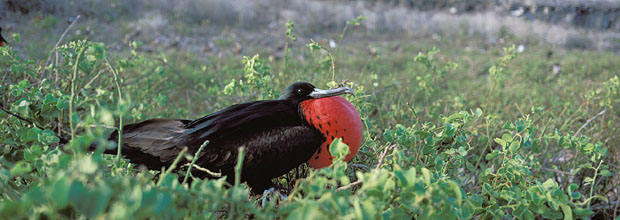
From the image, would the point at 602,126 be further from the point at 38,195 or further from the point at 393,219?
the point at 38,195

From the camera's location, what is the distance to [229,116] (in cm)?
124

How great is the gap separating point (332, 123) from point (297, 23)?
8.14 metres

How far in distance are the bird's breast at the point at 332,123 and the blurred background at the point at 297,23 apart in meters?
3.29

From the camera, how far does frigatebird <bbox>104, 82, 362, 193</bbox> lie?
1173 mm

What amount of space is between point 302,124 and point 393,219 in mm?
619

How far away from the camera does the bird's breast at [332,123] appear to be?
3.80 feet

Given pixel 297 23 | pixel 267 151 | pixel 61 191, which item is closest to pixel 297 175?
pixel 267 151

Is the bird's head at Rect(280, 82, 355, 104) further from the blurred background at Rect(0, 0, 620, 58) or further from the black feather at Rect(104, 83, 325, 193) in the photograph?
the blurred background at Rect(0, 0, 620, 58)

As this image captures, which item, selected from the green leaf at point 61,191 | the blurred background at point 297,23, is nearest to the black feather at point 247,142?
the green leaf at point 61,191

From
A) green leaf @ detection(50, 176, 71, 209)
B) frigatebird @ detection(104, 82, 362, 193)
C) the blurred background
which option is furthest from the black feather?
the blurred background

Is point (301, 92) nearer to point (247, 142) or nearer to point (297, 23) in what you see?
point (247, 142)

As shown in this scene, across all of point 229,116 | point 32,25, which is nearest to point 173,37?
point 32,25

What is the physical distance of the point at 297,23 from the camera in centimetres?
904

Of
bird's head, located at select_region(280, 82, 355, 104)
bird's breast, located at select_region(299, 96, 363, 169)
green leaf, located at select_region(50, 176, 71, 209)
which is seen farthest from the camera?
bird's head, located at select_region(280, 82, 355, 104)
